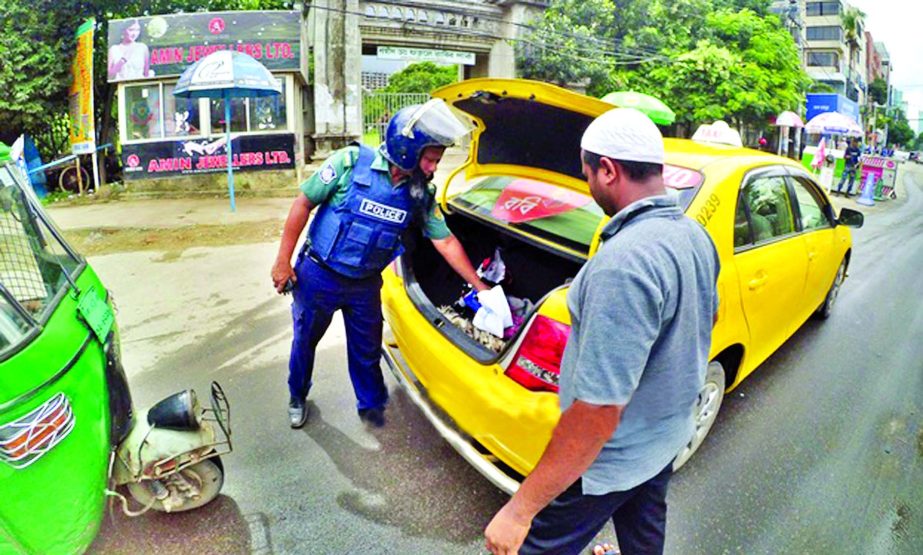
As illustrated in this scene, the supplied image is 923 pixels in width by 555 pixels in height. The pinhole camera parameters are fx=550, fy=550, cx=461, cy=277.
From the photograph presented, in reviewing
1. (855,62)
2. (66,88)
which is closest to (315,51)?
(66,88)

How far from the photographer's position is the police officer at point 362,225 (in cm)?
251

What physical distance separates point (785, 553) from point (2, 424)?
2.76 metres

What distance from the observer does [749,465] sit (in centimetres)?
279

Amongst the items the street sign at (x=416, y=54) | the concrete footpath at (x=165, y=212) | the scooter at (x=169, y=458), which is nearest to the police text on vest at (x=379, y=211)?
the scooter at (x=169, y=458)

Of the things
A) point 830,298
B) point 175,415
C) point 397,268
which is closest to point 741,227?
point 397,268

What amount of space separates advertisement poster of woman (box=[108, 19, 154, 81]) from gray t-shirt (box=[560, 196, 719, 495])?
518 inches

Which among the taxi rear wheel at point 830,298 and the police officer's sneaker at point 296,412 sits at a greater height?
the taxi rear wheel at point 830,298

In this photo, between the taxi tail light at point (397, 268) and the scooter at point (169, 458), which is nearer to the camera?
the scooter at point (169, 458)

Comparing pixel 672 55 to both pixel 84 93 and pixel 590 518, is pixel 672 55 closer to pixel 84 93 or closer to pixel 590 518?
pixel 84 93

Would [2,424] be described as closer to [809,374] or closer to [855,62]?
[809,374]

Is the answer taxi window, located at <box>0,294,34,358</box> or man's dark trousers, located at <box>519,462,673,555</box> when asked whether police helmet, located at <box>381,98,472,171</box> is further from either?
man's dark trousers, located at <box>519,462,673,555</box>

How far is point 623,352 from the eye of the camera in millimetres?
1162

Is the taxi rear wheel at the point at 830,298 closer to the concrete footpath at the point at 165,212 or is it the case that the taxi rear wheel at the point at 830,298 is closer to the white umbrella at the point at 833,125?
the concrete footpath at the point at 165,212

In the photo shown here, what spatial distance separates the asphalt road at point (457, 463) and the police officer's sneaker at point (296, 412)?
0.18 ft
